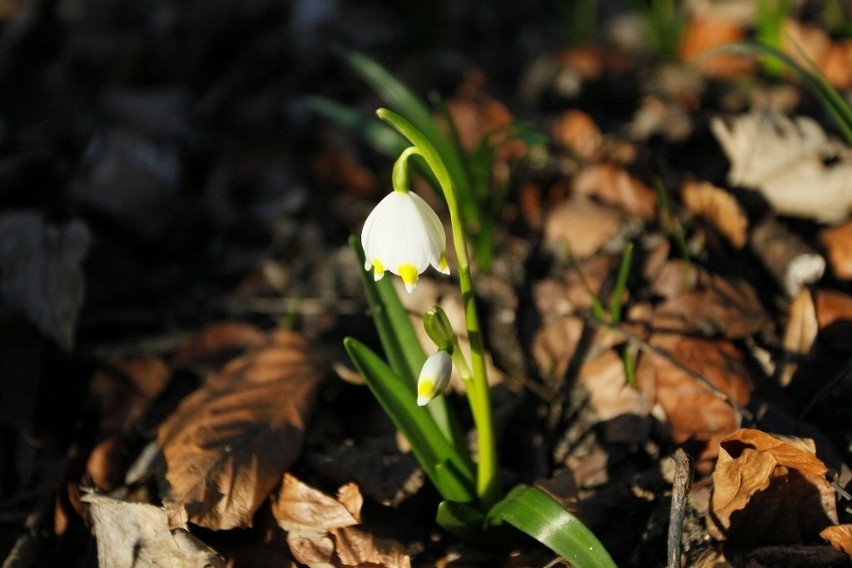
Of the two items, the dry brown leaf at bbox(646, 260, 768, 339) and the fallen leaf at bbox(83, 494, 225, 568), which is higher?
the dry brown leaf at bbox(646, 260, 768, 339)

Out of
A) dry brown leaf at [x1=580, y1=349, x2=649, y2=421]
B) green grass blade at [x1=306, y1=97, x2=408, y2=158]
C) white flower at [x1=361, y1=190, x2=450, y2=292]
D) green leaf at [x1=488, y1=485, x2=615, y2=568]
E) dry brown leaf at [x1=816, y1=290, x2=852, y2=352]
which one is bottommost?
dry brown leaf at [x1=580, y1=349, x2=649, y2=421]

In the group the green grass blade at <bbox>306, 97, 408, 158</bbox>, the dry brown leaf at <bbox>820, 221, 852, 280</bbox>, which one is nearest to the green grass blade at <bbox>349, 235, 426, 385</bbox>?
the green grass blade at <bbox>306, 97, 408, 158</bbox>

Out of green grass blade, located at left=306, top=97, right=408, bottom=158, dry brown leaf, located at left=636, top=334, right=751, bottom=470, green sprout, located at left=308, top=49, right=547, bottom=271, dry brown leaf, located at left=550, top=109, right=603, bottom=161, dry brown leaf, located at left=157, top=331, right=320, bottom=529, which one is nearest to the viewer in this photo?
dry brown leaf, located at left=157, top=331, right=320, bottom=529

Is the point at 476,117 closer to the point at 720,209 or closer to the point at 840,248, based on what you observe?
the point at 720,209

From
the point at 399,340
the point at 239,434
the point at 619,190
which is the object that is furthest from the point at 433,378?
the point at 619,190

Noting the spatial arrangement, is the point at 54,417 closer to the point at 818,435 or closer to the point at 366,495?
the point at 366,495

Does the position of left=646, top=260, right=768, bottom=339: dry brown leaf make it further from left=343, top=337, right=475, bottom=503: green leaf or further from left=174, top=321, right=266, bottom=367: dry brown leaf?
left=174, top=321, right=266, bottom=367: dry brown leaf

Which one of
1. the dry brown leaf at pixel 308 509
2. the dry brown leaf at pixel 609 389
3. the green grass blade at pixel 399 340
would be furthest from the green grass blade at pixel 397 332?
the dry brown leaf at pixel 609 389

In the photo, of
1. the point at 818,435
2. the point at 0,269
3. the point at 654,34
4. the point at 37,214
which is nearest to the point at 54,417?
the point at 0,269
